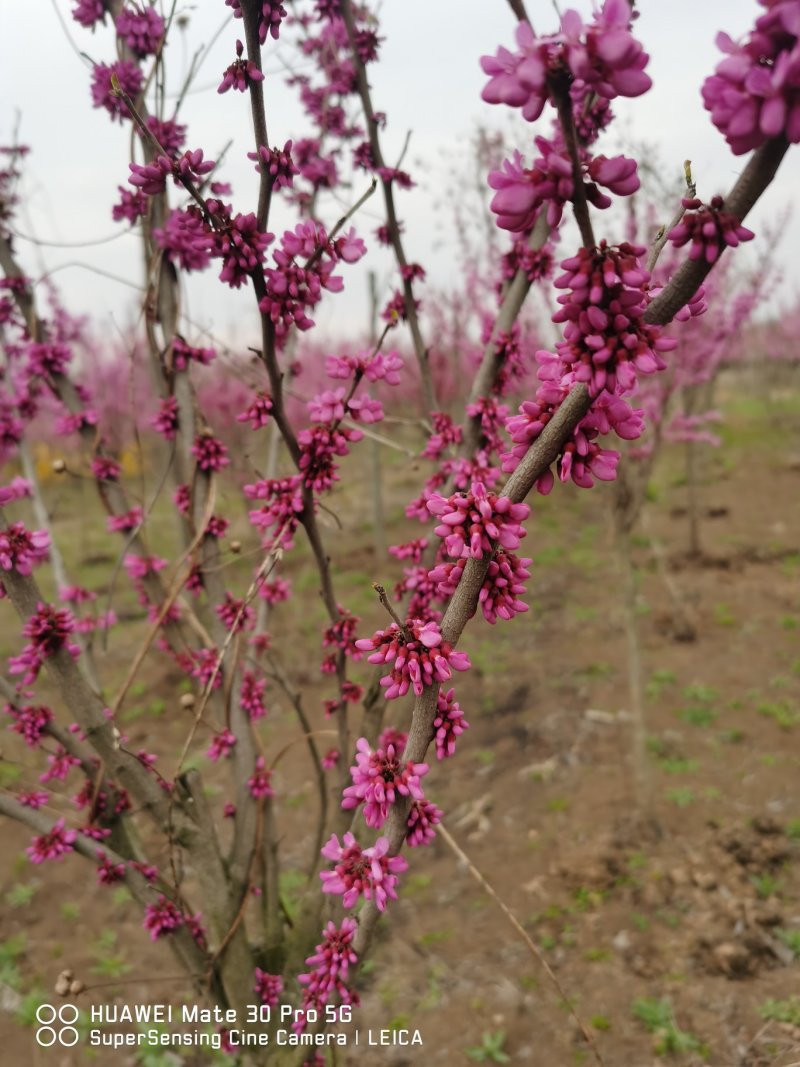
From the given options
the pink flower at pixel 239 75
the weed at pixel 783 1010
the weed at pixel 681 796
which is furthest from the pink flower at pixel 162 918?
the weed at pixel 681 796

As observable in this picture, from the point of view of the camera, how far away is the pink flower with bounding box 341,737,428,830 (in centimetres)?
145

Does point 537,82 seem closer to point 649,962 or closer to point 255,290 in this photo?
point 255,290

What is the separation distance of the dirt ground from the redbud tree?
627mm

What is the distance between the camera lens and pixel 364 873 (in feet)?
5.06

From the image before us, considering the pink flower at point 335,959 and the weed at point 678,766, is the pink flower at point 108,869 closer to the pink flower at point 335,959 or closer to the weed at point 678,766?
the pink flower at point 335,959

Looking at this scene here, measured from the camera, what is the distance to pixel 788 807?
5.11 meters

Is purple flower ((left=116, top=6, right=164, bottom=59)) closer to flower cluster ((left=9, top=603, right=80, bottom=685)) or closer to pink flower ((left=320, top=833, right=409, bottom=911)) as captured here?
flower cluster ((left=9, top=603, right=80, bottom=685))

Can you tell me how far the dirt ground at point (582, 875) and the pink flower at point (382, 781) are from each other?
1.16 metres

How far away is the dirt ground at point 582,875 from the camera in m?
3.68

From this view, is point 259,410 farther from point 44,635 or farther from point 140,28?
point 140,28

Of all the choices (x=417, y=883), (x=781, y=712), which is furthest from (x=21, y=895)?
(x=781, y=712)

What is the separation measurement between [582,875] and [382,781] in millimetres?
3940

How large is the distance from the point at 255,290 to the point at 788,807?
5488 millimetres

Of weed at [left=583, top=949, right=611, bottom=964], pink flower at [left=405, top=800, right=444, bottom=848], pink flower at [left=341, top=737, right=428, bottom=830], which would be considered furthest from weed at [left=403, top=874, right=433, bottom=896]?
pink flower at [left=341, top=737, right=428, bottom=830]
